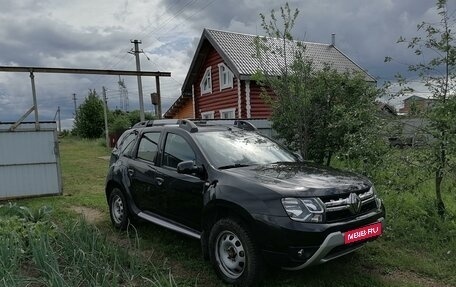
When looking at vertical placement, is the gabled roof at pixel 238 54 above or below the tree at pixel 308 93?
above

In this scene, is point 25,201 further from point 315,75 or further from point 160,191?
point 315,75

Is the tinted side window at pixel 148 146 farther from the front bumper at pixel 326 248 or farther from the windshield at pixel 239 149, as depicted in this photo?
the front bumper at pixel 326 248

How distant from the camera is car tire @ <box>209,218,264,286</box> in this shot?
12.2 feet

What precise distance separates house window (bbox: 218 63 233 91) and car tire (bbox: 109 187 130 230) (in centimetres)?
1282

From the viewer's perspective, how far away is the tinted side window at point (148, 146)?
17.9 feet

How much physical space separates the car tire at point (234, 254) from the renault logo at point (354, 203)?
3.22ft

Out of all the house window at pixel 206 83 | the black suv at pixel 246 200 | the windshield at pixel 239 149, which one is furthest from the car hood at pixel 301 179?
the house window at pixel 206 83

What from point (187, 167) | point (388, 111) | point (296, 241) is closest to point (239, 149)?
point (187, 167)

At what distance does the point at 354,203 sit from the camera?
3.88 m

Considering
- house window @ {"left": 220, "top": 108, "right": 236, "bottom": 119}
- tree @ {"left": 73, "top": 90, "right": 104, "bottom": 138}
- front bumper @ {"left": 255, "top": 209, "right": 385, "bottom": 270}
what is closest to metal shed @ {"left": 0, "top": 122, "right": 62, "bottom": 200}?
front bumper @ {"left": 255, "top": 209, "right": 385, "bottom": 270}

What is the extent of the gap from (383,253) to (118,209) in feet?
12.7

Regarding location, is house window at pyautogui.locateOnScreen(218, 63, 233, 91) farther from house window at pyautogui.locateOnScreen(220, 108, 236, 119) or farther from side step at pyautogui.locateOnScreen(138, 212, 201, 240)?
side step at pyautogui.locateOnScreen(138, 212, 201, 240)

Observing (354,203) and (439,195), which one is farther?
(439,195)

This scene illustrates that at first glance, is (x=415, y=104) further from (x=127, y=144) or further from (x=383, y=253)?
(x=127, y=144)
